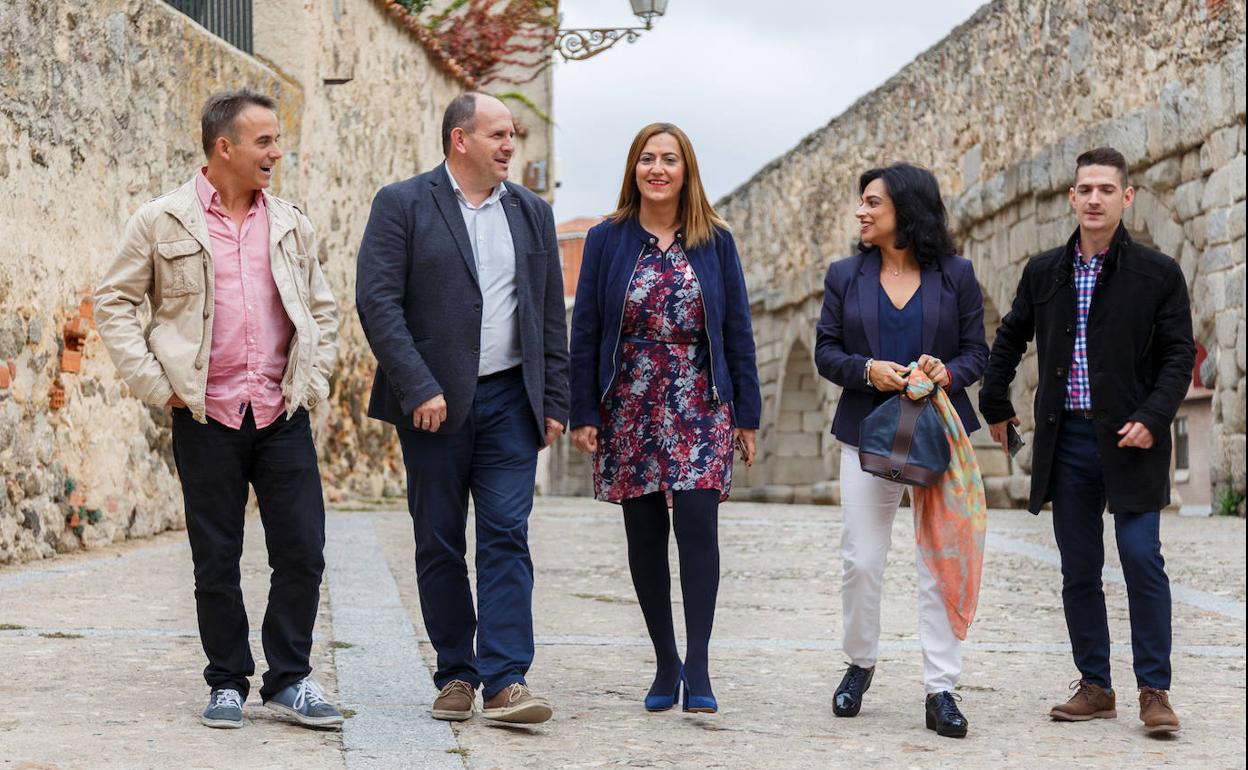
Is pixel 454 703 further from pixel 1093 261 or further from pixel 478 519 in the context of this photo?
pixel 1093 261

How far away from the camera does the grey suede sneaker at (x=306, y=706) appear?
3639 millimetres

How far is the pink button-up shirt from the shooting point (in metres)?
3.71

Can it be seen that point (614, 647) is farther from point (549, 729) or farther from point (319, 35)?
point (319, 35)

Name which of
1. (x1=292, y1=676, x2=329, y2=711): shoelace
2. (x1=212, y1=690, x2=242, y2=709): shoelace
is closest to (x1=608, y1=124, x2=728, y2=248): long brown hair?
(x1=292, y1=676, x2=329, y2=711): shoelace

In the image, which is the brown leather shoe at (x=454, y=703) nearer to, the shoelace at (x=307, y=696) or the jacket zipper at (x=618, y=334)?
the shoelace at (x=307, y=696)

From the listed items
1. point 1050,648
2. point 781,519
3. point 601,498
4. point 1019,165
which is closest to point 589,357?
point 601,498

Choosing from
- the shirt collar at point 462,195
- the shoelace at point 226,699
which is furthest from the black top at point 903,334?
the shoelace at point 226,699

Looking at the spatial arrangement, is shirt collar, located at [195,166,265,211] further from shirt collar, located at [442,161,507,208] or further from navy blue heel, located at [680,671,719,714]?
navy blue heel, located at [680,671,719,714]

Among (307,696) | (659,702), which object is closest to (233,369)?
(307,696)

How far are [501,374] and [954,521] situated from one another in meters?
1.16

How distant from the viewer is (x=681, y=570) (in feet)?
13.4

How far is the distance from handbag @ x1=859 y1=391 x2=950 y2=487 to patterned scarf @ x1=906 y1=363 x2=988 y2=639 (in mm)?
37

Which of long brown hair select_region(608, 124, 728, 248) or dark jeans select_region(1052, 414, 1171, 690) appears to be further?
long brown hair select_region(608, 124, 728, 248)

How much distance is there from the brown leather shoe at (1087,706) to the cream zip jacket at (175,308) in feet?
6.36
